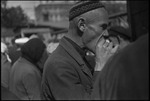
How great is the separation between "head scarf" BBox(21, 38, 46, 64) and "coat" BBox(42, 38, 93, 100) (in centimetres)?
288

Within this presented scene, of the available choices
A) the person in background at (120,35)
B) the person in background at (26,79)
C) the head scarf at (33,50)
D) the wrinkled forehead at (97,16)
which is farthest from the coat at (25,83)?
the wrinkled forehead at (97,16)

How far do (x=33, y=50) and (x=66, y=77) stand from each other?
132 inches

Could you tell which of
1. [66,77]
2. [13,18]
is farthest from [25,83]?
[13,18]

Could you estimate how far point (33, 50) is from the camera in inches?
226

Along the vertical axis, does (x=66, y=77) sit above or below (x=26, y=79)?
above

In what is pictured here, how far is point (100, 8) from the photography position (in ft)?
9.21

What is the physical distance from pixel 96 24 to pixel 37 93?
232cm

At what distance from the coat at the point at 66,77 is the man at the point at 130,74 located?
685mm

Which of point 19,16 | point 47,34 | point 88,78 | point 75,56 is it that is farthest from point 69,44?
point 19,16

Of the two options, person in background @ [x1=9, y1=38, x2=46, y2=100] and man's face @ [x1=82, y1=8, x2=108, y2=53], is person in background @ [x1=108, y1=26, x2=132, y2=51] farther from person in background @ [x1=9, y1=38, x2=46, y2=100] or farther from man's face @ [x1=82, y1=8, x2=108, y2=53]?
man's face @ [x1=82, y1=8, x2=108, y2=53]

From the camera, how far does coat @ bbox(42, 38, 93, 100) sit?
239 centimetres

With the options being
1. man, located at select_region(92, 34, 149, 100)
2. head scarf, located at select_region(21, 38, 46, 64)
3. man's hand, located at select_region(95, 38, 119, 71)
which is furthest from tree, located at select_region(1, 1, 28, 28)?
man, located at select_region(92, 34, 149, 100)

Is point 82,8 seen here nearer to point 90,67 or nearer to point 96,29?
point 96,29

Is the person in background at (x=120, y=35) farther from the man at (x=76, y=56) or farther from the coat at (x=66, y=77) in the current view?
the coat at (x=66, y=77)
